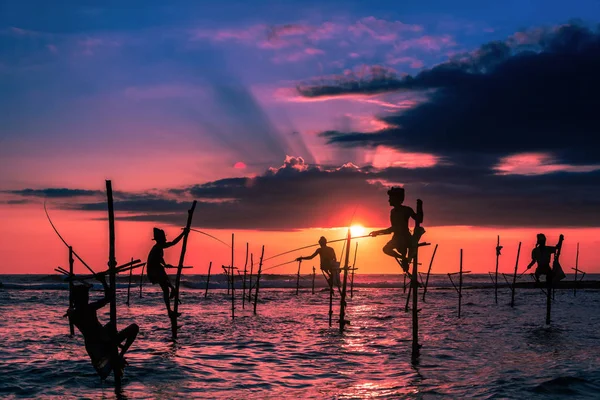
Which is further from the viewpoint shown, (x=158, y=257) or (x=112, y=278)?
(x=158, y=257)

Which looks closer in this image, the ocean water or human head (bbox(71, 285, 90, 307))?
human head (bbox(71, 285, 90, 307))

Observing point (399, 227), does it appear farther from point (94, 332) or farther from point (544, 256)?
point (544, 256)

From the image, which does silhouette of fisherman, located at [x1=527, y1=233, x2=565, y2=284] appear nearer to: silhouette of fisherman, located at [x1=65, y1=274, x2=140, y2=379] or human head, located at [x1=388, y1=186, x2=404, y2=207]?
human head, located at [x1=388, y1=186, x2=404, y2=207]

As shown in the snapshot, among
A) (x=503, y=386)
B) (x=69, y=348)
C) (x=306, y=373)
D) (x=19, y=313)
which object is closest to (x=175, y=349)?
(x=69, y=348)

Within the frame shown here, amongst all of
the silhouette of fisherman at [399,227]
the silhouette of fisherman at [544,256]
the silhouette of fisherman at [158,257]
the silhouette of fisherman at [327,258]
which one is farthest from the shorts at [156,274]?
the silhouette of fisherman at [544,256]

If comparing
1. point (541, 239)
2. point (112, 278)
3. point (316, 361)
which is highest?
point (541, 239)

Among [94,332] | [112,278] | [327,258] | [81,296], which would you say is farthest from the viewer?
[327,258]

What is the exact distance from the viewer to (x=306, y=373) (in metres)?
14.7

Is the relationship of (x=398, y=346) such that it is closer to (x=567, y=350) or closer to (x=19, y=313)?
(x=567, y=350)

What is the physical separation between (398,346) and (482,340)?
11.4 ft

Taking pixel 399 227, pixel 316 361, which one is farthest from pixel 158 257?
pixel 399 227

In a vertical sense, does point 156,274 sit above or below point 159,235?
below

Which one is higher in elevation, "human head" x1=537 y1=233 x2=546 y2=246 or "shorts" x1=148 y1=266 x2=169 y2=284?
"human head" x1=537 y1=233 x2=546 y2=246

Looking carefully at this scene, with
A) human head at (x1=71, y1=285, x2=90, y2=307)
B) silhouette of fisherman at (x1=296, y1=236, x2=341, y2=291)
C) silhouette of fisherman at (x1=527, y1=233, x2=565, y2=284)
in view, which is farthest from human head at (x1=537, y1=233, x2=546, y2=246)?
human head at (x1=71, y1=285, x2=90, y2=307)
